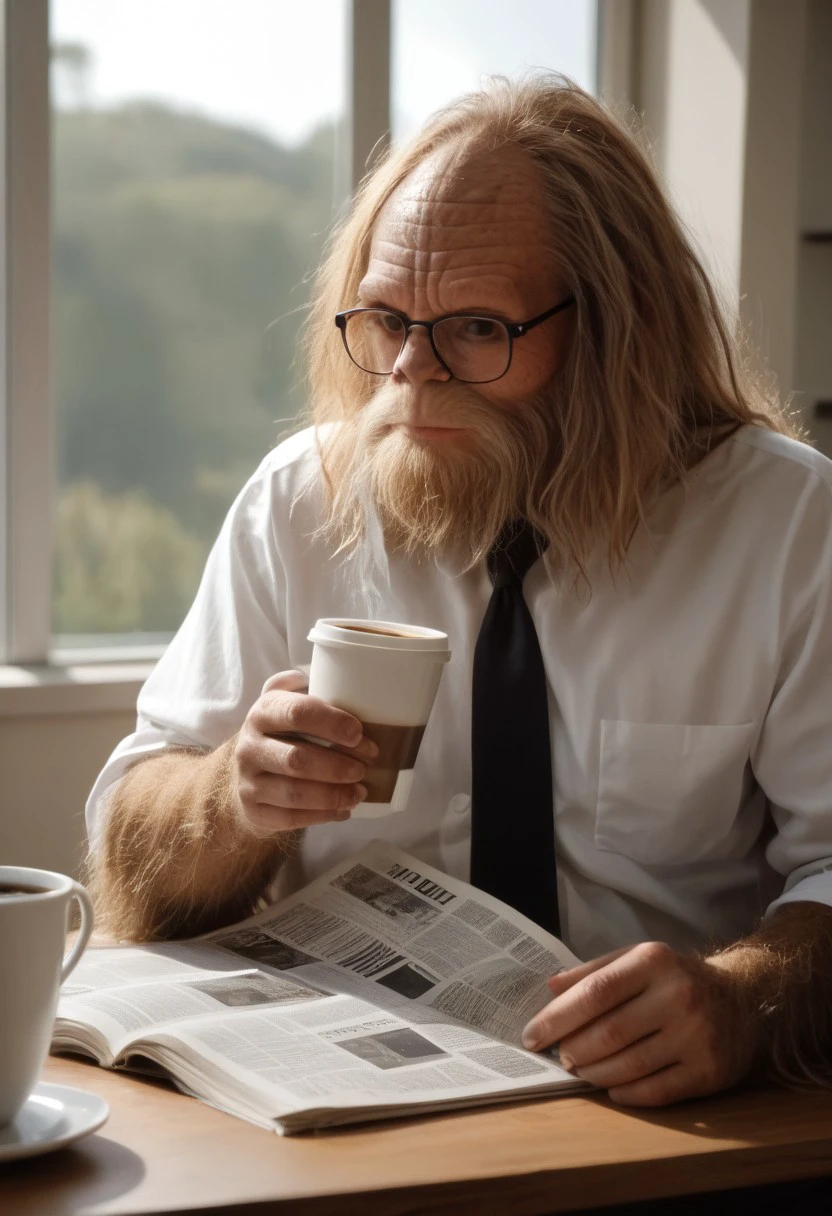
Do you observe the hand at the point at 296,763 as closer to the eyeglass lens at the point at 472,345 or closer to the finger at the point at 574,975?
the finger at the point at 574,975

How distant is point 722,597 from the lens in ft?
4.62

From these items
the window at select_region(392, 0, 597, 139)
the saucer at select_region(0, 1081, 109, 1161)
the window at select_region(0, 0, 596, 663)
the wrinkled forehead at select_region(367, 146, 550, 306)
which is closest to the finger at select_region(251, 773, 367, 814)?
the saucer at select_region(0, 1081, 109, 1161)

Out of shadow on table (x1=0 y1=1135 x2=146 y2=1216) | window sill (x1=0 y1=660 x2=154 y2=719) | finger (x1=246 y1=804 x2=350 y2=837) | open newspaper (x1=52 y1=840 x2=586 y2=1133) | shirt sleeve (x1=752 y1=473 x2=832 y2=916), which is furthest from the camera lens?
window sill (x1=0 y1=660 x2=154 y2=719)

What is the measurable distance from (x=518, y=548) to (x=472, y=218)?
1.17 feet

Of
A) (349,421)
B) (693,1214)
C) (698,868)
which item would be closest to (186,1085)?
(693,1214)

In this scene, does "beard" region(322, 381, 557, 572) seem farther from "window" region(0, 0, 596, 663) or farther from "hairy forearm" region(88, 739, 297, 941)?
"window" region(0, 0, 596, 663)

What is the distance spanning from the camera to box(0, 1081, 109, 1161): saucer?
800mm

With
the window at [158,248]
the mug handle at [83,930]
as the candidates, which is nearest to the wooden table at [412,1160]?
the mug handle at [83,930]

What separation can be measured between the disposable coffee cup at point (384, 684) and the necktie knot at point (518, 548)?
0.36 m

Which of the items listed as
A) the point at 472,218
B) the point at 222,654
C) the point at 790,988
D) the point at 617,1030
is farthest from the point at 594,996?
the point at 472,218

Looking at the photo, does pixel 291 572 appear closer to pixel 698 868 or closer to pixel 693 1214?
pixel 698 868

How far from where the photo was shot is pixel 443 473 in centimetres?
146

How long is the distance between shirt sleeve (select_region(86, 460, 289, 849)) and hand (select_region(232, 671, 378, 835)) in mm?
285

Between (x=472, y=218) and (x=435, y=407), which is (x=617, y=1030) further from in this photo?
(x=472, y=218)
